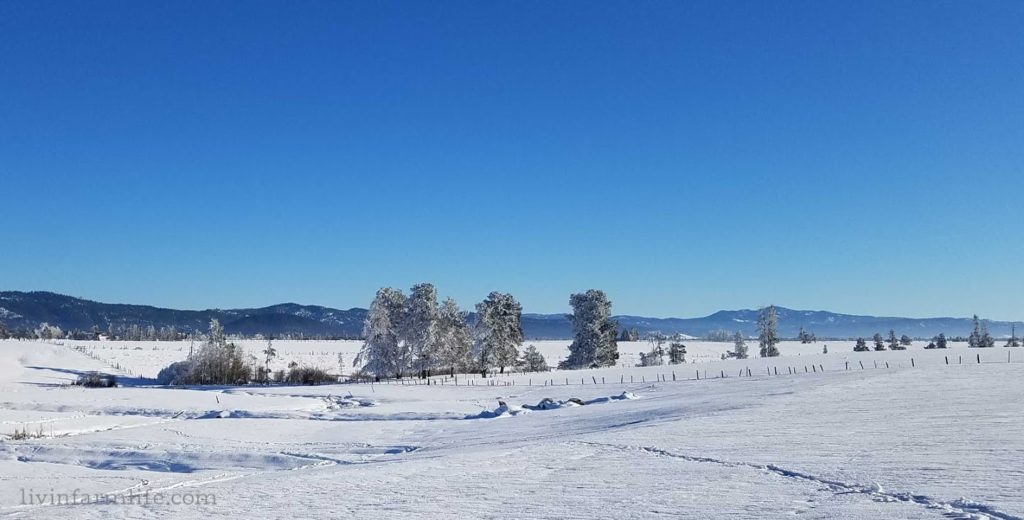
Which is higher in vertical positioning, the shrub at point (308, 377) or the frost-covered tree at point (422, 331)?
the frost-covered tree at point (422, 331)

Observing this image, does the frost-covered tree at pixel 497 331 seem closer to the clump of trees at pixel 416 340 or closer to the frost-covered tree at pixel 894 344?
the clump of trees at pixel 416 340

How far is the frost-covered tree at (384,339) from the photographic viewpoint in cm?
8056

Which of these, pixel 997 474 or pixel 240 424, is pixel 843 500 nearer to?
pixel 997 474

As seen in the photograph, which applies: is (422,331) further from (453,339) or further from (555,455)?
(555,455)

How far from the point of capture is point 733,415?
28406 mm

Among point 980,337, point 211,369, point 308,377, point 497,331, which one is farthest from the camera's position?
point 980,337

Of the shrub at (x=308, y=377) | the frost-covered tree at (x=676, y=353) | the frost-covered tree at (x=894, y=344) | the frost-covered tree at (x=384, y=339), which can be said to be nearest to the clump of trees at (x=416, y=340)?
the frost-covered tree at (x=384, y=339)

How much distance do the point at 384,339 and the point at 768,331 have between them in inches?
2415

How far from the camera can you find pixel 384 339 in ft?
267

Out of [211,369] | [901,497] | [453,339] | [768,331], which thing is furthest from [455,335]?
[901,497]

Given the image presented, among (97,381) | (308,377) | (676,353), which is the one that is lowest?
(308,377)

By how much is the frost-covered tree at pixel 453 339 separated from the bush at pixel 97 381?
115 ft

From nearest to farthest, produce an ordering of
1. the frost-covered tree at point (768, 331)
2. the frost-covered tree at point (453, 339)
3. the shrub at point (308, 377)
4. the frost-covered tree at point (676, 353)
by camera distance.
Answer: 1. the shrub at point (308, 377)
2. the frost-covered tree at point (453, 339)
3. the frost-covered tree at point (768, 331)
4. the frost-covered tree at point (676, 353)

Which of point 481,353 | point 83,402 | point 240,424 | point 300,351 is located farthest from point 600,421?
point 300,351
